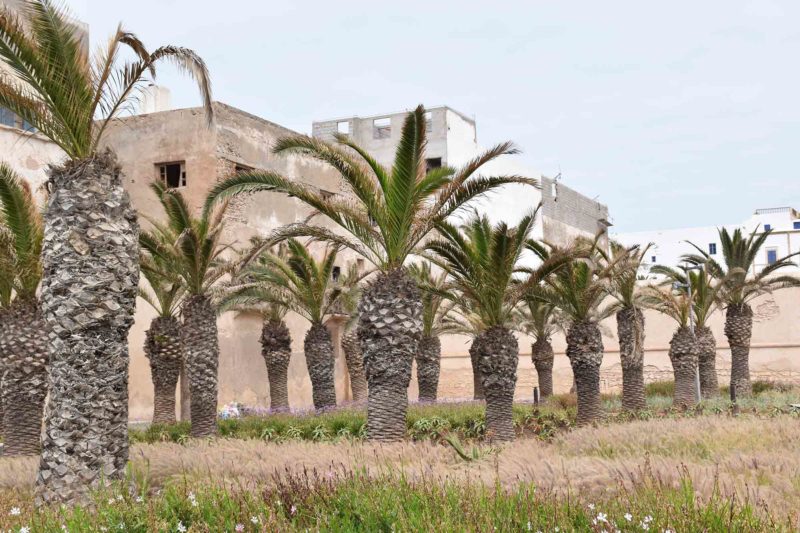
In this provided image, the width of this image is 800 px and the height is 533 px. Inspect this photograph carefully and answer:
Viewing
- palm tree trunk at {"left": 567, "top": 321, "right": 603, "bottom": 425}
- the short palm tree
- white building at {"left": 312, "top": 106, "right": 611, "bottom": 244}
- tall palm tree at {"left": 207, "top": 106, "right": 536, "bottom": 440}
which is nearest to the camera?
tall palm tree at {"left": 207, "top": 106, "right": 536, "bottom": 440}

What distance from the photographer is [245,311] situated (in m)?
→ 31.5

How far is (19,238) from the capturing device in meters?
16.2

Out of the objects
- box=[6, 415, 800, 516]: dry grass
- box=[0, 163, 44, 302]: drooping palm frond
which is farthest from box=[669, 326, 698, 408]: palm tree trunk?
box=[0, 163, 44, 302]: drooping palm frond

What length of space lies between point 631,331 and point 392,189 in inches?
456

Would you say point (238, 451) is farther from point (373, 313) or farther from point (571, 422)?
point (571, 422)

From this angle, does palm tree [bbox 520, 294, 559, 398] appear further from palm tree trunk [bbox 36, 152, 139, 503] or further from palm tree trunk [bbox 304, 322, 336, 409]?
palm tree trunk [bbox 36, 152, 139, 503]

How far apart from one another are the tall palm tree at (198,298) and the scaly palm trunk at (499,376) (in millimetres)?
5982

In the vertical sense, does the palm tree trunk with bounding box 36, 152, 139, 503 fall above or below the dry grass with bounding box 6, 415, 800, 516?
above

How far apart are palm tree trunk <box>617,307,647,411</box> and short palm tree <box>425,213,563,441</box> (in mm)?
6135

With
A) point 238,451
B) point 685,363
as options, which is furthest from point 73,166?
point 685,363

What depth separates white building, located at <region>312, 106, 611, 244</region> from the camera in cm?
4497

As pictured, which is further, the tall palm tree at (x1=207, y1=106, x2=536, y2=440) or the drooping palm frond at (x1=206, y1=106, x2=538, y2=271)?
the tall palm tree at (x1=207, y1=106, x2=536, y2=440)

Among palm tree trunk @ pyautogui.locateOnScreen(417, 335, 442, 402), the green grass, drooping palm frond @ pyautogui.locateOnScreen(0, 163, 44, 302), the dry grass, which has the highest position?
drooping palm frond @ pyautogui.locateOnScreen(0, 163, 44, 302)

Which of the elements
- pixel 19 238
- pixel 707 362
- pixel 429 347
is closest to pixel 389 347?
pixel 19 238
